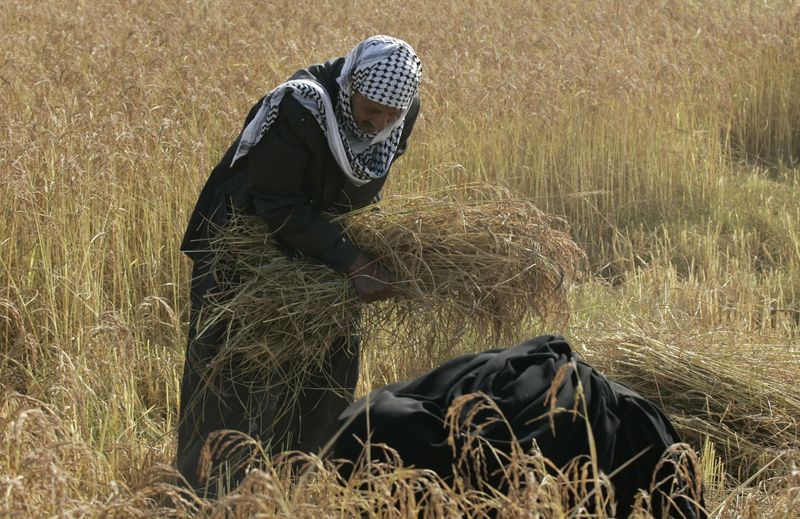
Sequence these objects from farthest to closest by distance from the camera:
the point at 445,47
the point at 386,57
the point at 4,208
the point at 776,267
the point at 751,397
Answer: the point at 445,47, the point at 776,267, the point at 4,208, the point at 751,397, the point at 386,57

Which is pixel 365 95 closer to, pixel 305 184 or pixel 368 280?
pixel 305 184

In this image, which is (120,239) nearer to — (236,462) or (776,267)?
(236,462)

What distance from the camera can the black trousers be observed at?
2904mm

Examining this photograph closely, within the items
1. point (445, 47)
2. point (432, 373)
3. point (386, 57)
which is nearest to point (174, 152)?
point (386, 57)

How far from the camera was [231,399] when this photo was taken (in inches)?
117

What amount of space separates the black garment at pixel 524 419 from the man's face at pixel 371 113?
68cm

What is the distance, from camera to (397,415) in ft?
7.00

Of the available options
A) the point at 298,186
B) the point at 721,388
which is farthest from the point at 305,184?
the point at 721,388

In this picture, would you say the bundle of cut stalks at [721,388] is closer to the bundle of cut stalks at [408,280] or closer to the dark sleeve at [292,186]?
the bundle of cut stalks at [408,280]

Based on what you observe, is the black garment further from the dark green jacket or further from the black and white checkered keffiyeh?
the black and white checkered keffiyeh

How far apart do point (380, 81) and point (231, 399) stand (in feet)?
3.30

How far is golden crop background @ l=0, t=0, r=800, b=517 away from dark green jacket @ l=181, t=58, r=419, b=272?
0.37 metres

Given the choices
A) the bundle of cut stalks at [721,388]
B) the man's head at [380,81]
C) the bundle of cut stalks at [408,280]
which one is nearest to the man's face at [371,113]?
the man's head at [380,81]

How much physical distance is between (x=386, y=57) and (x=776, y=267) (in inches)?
118
